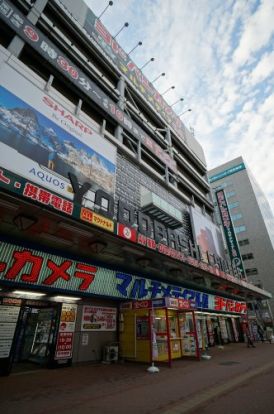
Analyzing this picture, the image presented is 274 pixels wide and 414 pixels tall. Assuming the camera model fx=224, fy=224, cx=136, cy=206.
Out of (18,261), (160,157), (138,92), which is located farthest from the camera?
(138,92)

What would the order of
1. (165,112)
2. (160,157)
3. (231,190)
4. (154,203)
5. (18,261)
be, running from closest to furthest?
(18,261) < (154,203) < (160,157) < (165,112) < (231,190)

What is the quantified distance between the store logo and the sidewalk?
68.0 ft

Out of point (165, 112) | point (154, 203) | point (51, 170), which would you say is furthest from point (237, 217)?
point (51, 170)

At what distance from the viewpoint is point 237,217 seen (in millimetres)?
57531

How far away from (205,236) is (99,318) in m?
20.1

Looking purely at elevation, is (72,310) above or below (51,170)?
below

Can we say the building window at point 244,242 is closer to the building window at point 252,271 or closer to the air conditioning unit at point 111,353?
the building window at point 252,271

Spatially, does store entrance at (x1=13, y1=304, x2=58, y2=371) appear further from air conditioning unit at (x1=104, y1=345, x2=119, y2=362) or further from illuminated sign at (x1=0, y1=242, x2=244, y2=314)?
air conditioning unit at (x1=104, y1=345, x2=119, y2=362)

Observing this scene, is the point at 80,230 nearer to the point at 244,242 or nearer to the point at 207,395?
the point at 207,395

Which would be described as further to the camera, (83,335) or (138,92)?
(138,92)

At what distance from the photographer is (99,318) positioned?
12.0m

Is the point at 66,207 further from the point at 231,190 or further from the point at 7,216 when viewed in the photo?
the point at 231,190

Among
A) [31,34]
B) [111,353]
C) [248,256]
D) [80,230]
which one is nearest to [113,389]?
[111,353]

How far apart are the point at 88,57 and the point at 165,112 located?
1528cm
